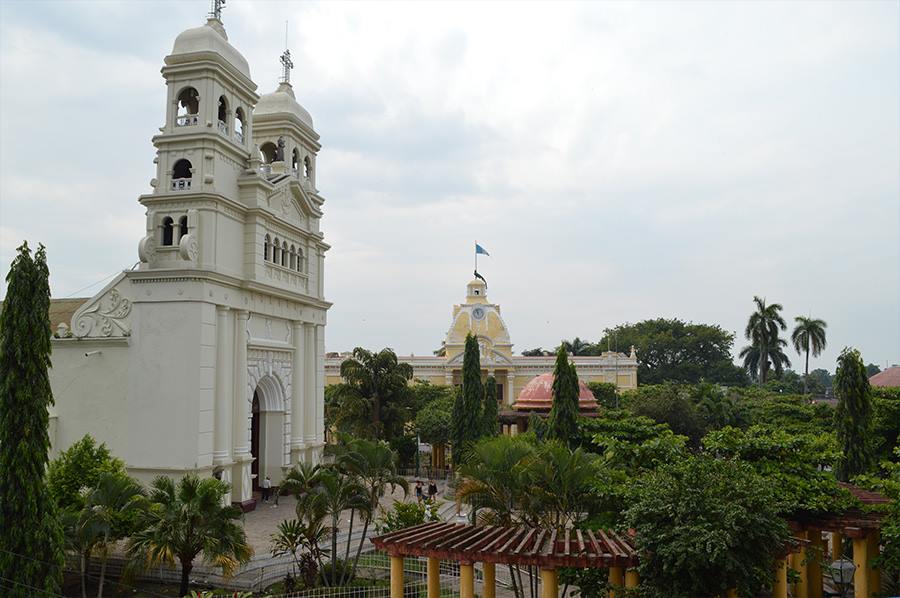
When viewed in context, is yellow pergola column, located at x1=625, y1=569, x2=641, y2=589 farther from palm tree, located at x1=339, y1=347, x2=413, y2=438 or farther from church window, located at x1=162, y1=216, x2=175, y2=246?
palm tree, located at x1=339, y1=347, x2=413, y2=438

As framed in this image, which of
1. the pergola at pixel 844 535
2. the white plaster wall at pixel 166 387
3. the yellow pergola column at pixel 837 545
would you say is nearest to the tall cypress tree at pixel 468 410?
the white plaster wall at pixel 166 387

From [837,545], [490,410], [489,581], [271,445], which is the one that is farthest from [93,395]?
[837,545]

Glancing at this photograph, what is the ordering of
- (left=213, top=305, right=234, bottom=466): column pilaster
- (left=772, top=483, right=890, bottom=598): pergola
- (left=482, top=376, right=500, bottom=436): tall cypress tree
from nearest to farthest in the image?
(left=772, top=483, right=890, bottom=598): pergola, (left=213, top=305, right=234, bottom=466): column pilaster, (left=482, top=376, right=500, bottom=436): tall cypress tree

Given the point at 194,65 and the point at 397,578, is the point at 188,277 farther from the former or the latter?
the point at 397,578

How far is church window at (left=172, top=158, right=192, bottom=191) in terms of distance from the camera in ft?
79.2

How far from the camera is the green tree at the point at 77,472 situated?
17.4 m

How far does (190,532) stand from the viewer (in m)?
15.1

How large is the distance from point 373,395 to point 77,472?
21.1 meters

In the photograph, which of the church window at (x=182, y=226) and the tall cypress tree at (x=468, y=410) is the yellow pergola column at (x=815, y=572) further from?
the church window at (x=182, y=226)

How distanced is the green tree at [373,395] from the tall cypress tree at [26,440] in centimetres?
2321

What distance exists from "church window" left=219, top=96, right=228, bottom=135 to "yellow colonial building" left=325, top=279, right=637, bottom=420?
4237 cm

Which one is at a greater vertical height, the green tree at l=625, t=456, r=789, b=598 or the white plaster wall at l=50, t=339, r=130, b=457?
the white plaster wall at l=50, t=339, r=130, b=457

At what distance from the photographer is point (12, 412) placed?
47.6 feet

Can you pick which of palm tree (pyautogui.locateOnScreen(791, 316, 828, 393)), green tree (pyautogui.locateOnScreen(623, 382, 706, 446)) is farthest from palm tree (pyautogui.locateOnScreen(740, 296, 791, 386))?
green tree (pyautogui.locateOnScreen(623, 382, 706, 446))
